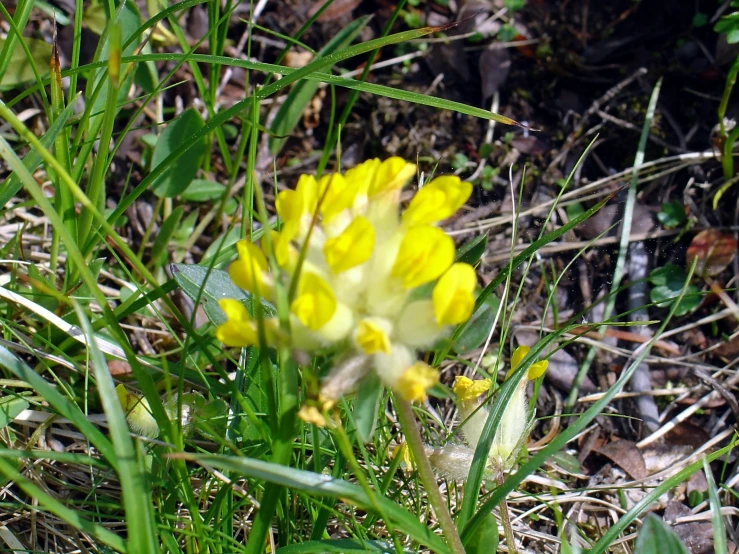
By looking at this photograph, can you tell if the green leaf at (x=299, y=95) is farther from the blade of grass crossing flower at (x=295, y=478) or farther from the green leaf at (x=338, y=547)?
the blade of grass crossing flower at (x=295, y=478)

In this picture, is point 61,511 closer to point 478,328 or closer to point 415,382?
point 415,382

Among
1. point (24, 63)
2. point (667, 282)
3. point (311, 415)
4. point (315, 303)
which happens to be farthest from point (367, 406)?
point (24, 63)

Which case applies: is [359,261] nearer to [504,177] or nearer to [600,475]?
[600,475]

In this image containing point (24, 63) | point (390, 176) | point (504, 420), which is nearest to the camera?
point (390, 176)

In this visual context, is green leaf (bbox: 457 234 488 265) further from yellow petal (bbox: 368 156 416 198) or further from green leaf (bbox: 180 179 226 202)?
green leaf (bbox: 180 179 226 202)

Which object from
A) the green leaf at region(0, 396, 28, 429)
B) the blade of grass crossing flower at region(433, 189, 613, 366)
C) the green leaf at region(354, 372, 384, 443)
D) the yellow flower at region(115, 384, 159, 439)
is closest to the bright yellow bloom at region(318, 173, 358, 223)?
the green leaf at region(354, 372, 384, 443)

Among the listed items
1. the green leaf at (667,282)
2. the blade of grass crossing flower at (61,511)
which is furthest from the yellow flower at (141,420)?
the green leaf at (667,282)
